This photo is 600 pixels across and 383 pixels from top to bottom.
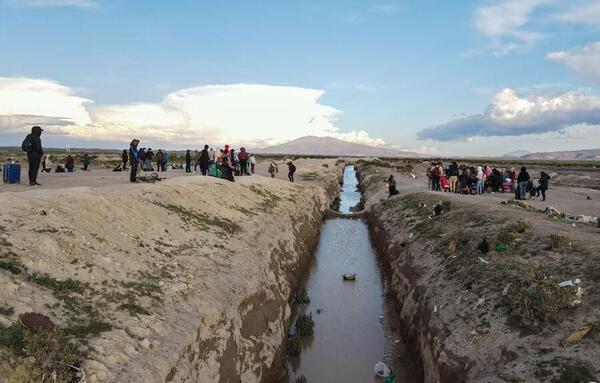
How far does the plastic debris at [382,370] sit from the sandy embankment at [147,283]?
341 centimetres

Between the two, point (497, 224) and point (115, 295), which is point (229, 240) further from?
point (497, 224)

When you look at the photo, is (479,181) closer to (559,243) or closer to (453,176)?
(453,176)

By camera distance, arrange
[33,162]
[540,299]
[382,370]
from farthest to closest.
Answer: [33,162]
[382,370]
[540,299]

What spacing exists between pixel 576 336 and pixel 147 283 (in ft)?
35.7

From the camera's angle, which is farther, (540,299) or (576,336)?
(540,299)

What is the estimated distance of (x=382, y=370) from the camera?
14.9 meters

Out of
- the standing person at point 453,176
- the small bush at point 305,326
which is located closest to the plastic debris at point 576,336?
the small bush at point 305,326

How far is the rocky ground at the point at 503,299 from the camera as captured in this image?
10.0 m

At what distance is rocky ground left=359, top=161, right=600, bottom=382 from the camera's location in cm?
1003

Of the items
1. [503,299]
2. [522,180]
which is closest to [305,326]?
[503,299]

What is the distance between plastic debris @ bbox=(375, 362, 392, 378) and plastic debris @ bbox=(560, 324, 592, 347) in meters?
5.99

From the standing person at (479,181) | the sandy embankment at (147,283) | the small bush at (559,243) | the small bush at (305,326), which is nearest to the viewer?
the sandy embankment at (147,283)

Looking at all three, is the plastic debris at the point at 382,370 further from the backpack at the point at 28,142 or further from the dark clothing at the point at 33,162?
the dark clothing at the point at 33,162

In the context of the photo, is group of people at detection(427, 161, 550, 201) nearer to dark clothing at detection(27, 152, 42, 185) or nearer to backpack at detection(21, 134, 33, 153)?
dark clothing at detection(27, 152, 42, 185)
